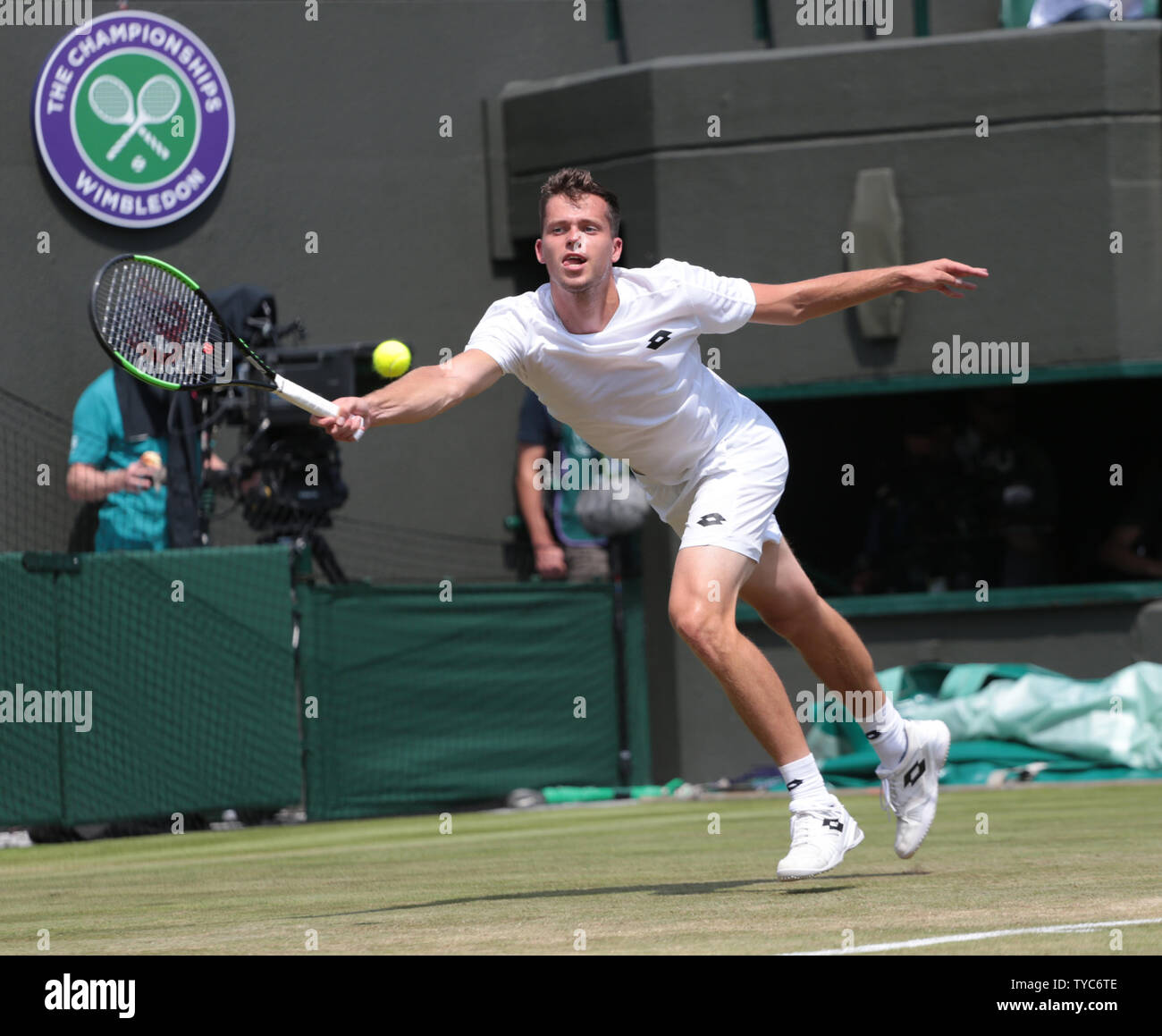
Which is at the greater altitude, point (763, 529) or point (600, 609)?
point (763, 529)

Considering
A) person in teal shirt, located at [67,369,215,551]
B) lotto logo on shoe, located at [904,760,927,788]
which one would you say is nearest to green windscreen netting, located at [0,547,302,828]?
person in teal shirt, located at [67,369,215,551]

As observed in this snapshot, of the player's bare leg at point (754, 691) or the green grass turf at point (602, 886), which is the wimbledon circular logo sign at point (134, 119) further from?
the player's bare leg at point (754, 691)

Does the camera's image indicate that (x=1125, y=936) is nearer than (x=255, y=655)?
Yes

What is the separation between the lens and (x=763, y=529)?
6.44 m

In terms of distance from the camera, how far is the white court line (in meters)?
4.29

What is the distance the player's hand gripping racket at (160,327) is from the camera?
6.06 m

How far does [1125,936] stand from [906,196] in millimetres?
9142

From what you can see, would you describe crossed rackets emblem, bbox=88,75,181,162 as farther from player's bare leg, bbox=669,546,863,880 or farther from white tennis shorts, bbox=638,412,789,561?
player's bare leg, bbox=669,546,863,880

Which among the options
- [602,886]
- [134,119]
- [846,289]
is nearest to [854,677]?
[602,886]

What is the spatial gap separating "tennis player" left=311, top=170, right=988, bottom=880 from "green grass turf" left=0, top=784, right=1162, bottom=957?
41 cm

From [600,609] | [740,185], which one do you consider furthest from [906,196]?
[600,609]

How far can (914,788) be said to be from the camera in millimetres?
6637

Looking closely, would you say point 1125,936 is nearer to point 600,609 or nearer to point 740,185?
point 600,609

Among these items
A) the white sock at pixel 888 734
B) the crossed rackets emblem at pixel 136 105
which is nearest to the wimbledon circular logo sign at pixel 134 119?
the crossed rackets emblem at pixel 136 105
